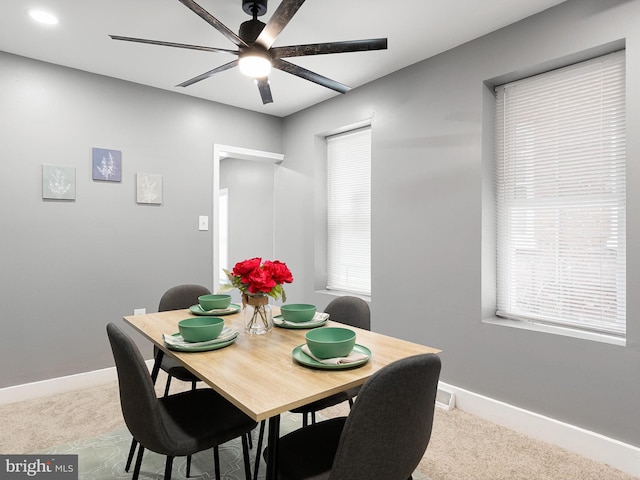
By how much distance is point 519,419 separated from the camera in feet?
7.67

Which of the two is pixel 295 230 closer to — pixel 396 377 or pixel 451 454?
pixel 451 454

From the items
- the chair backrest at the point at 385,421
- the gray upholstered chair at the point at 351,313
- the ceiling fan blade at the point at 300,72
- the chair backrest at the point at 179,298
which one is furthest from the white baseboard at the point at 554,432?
the ceiling fan blade at the point at 300,72

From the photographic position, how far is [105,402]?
8.99 feet

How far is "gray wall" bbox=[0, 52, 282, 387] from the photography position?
9.12ft

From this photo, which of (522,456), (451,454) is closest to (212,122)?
(451,454)

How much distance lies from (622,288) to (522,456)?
3.51 feet

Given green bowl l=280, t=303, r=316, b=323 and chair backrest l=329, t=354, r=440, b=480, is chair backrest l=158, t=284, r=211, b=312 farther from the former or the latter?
chair backrest l=329, t=354, r=440, b=480

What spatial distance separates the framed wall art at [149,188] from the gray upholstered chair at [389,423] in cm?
287

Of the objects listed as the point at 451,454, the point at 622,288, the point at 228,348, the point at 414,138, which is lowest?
the point at 451,454

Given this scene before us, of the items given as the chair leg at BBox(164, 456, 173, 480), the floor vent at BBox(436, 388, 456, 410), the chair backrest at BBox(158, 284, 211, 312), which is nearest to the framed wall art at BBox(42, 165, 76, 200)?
the chair backrest at BBox(158, 284, 211, 312)

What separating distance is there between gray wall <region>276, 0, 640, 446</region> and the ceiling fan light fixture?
1413mm

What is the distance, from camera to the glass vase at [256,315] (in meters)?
1.69

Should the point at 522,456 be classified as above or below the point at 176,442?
below

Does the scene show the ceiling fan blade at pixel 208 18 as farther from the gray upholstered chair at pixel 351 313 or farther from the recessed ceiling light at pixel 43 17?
the gray upholstered chair at pixel 351 313
